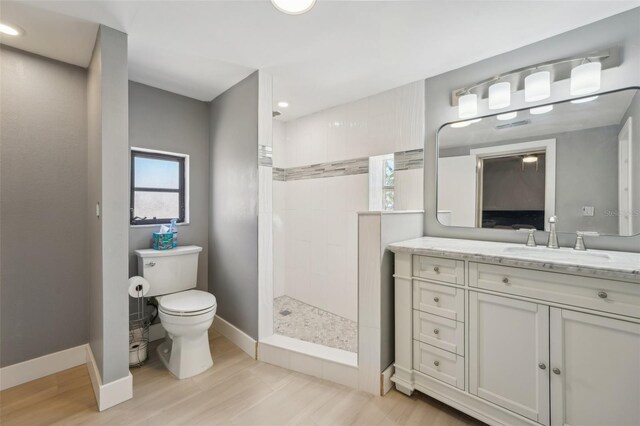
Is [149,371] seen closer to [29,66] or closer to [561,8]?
[29,66]

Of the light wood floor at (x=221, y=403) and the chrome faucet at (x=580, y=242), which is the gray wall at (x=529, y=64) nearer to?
the chrome faucet at (x=580, y=242)

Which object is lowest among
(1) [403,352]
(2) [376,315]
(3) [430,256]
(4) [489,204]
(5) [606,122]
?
(1) [403,352]

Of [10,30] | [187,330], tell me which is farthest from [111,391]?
[10,30]

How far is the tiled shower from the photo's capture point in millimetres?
2354

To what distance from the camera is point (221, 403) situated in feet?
5.43

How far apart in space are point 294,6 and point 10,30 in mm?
1760

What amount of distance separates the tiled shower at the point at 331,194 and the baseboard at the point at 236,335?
355mm

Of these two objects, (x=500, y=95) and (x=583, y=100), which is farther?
(x=500, y=95)

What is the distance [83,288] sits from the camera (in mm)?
2051

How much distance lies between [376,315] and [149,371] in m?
1.74

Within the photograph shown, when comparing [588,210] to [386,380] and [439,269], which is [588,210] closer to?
[439,269]

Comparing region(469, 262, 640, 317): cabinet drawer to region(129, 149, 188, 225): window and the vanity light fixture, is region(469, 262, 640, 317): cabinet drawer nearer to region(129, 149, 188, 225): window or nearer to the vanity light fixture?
the vanity light fixture

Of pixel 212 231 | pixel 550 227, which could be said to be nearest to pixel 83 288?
pixel 212 231

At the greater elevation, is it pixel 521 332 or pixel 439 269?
pixel 439 269
